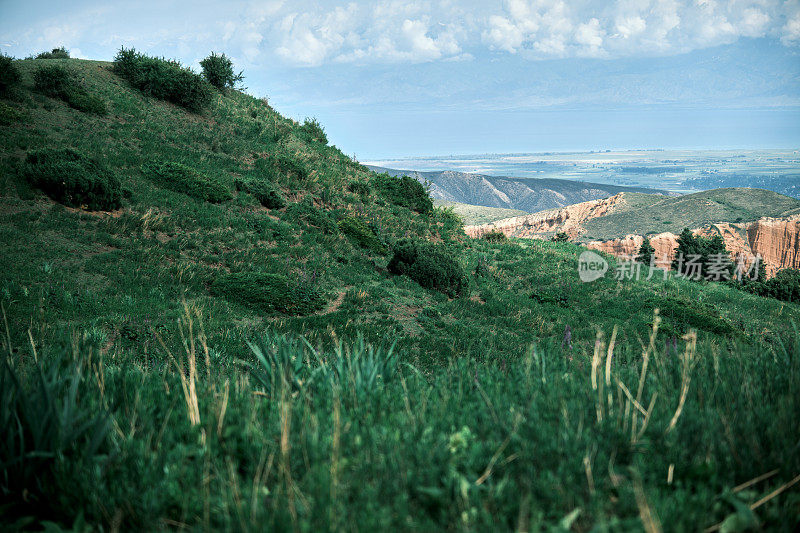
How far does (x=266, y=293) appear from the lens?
10.9 metres

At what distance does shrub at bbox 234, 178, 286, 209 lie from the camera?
675 inches

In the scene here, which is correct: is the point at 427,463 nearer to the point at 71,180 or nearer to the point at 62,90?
the point at 71,180

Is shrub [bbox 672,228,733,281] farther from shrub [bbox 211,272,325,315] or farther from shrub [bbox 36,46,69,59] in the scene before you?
shrub [bbox 36,46,69,59]

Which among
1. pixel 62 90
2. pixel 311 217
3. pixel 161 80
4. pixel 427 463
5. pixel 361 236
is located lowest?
pixel 427 463

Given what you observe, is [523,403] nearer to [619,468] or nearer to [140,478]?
[619,468]

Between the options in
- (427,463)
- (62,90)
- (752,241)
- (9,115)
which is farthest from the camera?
(752,241)

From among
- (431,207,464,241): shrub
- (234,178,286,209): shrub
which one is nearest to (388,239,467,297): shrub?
(234,178,286,209): shrub

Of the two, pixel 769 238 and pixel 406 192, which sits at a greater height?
pixel 406 192

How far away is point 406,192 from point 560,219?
274 feet

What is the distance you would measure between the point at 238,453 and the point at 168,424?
68cm

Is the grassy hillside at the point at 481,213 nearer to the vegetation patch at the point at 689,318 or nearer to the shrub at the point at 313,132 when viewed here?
the shrub at the point at 313,132

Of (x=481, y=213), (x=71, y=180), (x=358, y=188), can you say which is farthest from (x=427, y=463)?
(x=481, y=213)

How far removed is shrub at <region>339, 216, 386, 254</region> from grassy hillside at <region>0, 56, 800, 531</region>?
84 millimetres

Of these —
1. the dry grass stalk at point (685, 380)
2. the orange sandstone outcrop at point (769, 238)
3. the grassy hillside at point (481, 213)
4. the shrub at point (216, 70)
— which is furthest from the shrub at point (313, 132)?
the grassy hillside at point (481, 213)
